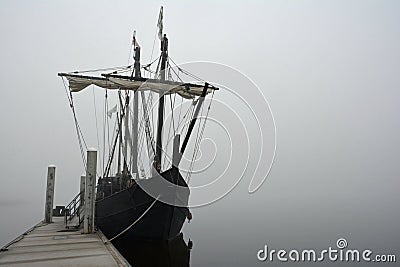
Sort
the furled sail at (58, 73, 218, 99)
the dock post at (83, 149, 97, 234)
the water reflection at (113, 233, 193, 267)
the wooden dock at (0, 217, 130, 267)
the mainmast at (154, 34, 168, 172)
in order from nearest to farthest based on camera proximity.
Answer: the wooden dock at (0, 217, 130, 267), the dock post at (83, 149, 97, 234), the water reflection at (113, 233, 193, 267), the mainmast at (154, 34, 168, 172), the furled sail at (58, 73, 218, 99)

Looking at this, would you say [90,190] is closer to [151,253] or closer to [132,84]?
[151,253]

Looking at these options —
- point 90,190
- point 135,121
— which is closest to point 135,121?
point 135,121

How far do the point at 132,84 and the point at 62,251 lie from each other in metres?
12.4

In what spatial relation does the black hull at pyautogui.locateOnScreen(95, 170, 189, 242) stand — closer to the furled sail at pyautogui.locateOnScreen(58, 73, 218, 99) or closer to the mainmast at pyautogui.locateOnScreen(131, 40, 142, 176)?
the mainmast at pyautogui.locateOnScreen(131, 40, 142, 176)

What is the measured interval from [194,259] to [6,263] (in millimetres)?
14153

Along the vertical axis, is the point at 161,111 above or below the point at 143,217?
above

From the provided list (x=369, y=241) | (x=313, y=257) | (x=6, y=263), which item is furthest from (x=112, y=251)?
(x=369, y=241)

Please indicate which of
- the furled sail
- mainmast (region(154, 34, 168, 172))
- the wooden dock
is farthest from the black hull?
the furled sail

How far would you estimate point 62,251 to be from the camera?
10195 millimetres

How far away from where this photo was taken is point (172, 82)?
20516 mm

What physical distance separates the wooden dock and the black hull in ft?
11.1

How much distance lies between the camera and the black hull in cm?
1634

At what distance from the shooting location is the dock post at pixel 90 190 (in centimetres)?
1320

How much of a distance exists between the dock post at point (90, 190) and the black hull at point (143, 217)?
8.58 ft
